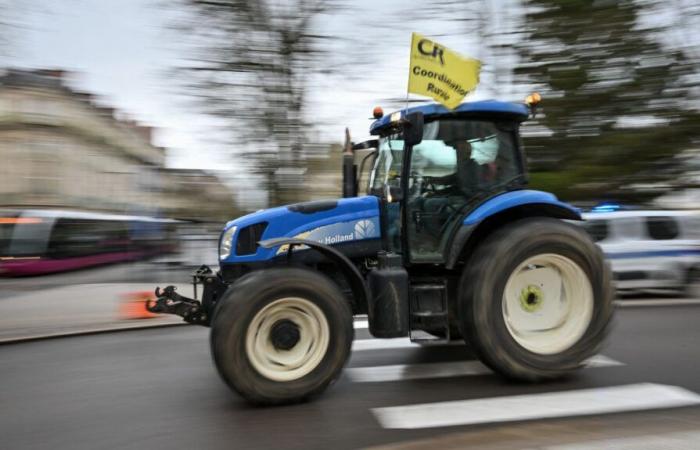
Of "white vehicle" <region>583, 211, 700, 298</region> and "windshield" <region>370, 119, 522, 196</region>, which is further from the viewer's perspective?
"white vehicle" <region>583, 211, 700, 298</region>

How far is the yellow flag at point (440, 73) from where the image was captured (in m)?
5.00

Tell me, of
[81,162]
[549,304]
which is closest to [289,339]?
[549,304]

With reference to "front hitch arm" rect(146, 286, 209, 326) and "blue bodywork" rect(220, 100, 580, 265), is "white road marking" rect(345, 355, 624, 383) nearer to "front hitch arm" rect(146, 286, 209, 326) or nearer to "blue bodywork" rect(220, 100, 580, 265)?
"blue bodywork" rect(220, 100, 580, 265)

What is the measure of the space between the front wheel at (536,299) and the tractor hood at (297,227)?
3.39ft

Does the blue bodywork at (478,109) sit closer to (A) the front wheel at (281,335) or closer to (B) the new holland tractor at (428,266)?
(B) the new holland tractor at (428,266)

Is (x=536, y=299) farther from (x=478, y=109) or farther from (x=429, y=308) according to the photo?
(x=478, y=109)

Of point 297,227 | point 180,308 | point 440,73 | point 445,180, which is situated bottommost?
point 180,308

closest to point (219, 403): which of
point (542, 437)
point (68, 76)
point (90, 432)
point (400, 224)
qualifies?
point (90, 432)

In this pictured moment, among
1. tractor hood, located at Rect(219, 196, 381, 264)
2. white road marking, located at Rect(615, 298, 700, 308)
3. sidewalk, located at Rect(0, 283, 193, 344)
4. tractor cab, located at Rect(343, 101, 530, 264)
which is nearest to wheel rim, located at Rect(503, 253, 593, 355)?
tractor cab, located at Rect(343, 101, 530, 264)

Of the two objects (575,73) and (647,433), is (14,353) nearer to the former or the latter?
(647,433)

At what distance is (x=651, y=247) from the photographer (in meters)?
10.7

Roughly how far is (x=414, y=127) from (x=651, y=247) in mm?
7439

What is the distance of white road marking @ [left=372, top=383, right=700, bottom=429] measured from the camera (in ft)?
14.7

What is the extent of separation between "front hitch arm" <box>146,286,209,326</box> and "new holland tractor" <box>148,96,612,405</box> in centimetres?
1
